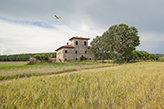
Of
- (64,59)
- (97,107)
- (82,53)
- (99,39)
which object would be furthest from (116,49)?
(97,107)

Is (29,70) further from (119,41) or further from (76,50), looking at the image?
(76,50)

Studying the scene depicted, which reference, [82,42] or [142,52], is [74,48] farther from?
[142,52]

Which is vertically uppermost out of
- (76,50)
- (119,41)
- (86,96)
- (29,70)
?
(119,41)

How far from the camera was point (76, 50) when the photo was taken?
4156 centimetres

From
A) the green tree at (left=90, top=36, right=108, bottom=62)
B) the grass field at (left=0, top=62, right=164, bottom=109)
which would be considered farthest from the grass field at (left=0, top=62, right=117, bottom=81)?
the green tree at (left=90, top=36, right=108, bottom=62)

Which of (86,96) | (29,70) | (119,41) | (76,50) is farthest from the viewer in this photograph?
(76,50)

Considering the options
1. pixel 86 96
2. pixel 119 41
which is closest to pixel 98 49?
pixel 119 41

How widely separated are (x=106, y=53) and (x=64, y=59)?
16.0 meters

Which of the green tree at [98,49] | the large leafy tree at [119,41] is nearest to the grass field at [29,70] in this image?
the large leafy tree at [119,41]

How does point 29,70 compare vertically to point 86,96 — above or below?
below

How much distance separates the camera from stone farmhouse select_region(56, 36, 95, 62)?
131 feet

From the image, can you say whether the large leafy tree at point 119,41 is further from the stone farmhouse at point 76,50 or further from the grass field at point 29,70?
the grass field at point 29,70

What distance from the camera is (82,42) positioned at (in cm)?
4281

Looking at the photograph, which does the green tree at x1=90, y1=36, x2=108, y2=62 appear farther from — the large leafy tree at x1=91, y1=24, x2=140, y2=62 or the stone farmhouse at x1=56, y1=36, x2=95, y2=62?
the large leafy tree at x1=91, y1=24, x2=140, y2=62
